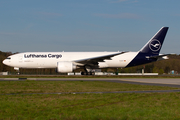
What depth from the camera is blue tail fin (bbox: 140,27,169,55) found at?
37.7 m

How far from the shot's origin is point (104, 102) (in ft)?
34.1

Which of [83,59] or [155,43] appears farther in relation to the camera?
[155,43]

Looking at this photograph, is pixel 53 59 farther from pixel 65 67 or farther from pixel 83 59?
pixel 83 59

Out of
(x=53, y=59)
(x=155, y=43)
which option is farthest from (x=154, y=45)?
(x=53, y=59)

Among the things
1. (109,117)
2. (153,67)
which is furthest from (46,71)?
(109,117)

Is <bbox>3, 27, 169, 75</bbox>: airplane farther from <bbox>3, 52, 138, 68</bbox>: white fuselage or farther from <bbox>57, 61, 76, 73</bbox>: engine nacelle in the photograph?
<bbox>57, 61, 76, 73</bbox>: engine nacelle

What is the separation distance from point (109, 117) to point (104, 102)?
2.86 meters

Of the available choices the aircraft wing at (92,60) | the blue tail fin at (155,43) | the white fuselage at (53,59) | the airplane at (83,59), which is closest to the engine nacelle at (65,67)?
the aircraft wing at (92,60)

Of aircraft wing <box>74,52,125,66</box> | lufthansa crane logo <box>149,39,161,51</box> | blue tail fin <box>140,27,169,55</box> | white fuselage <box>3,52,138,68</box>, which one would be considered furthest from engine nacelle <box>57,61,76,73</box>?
lufthansa crane logo <box>149,39,161,51</box>

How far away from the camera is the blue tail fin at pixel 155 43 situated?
37.7m

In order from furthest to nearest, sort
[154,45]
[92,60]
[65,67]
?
[154,45], [92,60], [65,67]

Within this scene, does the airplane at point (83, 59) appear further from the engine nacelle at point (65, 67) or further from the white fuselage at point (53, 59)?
the engine nacelle at point (65, 67)

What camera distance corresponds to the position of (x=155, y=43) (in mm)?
37812

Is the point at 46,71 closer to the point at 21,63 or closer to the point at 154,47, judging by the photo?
the point at 21,63
